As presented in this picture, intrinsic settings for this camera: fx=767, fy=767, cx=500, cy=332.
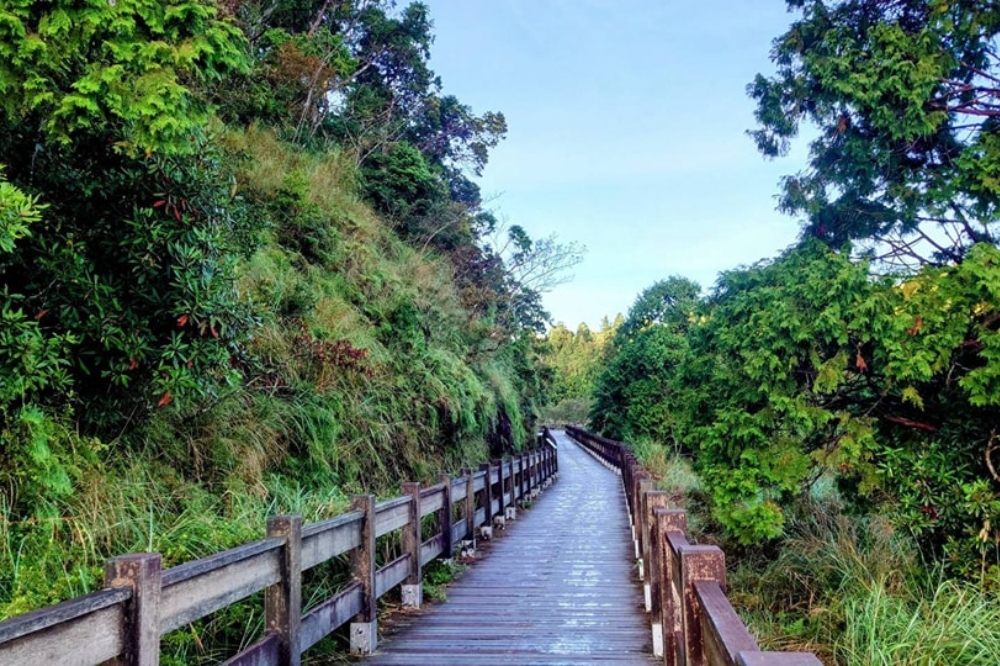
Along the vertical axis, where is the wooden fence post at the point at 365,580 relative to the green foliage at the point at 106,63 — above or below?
below

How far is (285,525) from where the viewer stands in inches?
164

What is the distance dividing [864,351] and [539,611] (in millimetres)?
4362

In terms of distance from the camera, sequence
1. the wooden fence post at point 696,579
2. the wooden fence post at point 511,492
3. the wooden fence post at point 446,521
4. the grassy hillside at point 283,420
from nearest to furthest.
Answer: the wooden fence post at point 696,579 → the grassy hillside at point 283,420 → the wooden fence post at point 446,521 → the wooden fence post at point 511,492

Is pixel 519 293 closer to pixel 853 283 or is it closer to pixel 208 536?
pixel 853 283

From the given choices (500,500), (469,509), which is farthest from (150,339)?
(500,500)

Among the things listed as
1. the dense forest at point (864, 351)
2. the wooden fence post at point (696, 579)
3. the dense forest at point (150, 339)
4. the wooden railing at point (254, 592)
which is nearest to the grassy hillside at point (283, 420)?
the dense forest at point (150, 339)

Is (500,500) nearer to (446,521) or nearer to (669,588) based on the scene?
(446,521)

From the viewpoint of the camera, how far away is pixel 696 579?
3.40 metres

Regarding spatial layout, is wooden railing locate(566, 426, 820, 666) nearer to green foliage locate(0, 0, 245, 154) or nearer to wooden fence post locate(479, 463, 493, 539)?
green foliage locate(0, 0, 245, 154)

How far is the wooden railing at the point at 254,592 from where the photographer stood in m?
2.46

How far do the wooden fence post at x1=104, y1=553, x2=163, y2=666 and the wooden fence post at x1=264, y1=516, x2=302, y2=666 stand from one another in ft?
4.26

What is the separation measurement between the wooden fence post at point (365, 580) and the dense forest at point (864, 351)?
11.1 ft

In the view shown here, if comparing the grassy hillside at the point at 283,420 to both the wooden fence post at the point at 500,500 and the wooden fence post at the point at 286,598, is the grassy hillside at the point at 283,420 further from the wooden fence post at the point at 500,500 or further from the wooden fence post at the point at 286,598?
the wooden fence post at the point at 500,500

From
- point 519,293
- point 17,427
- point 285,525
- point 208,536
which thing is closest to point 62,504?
point 17,427
